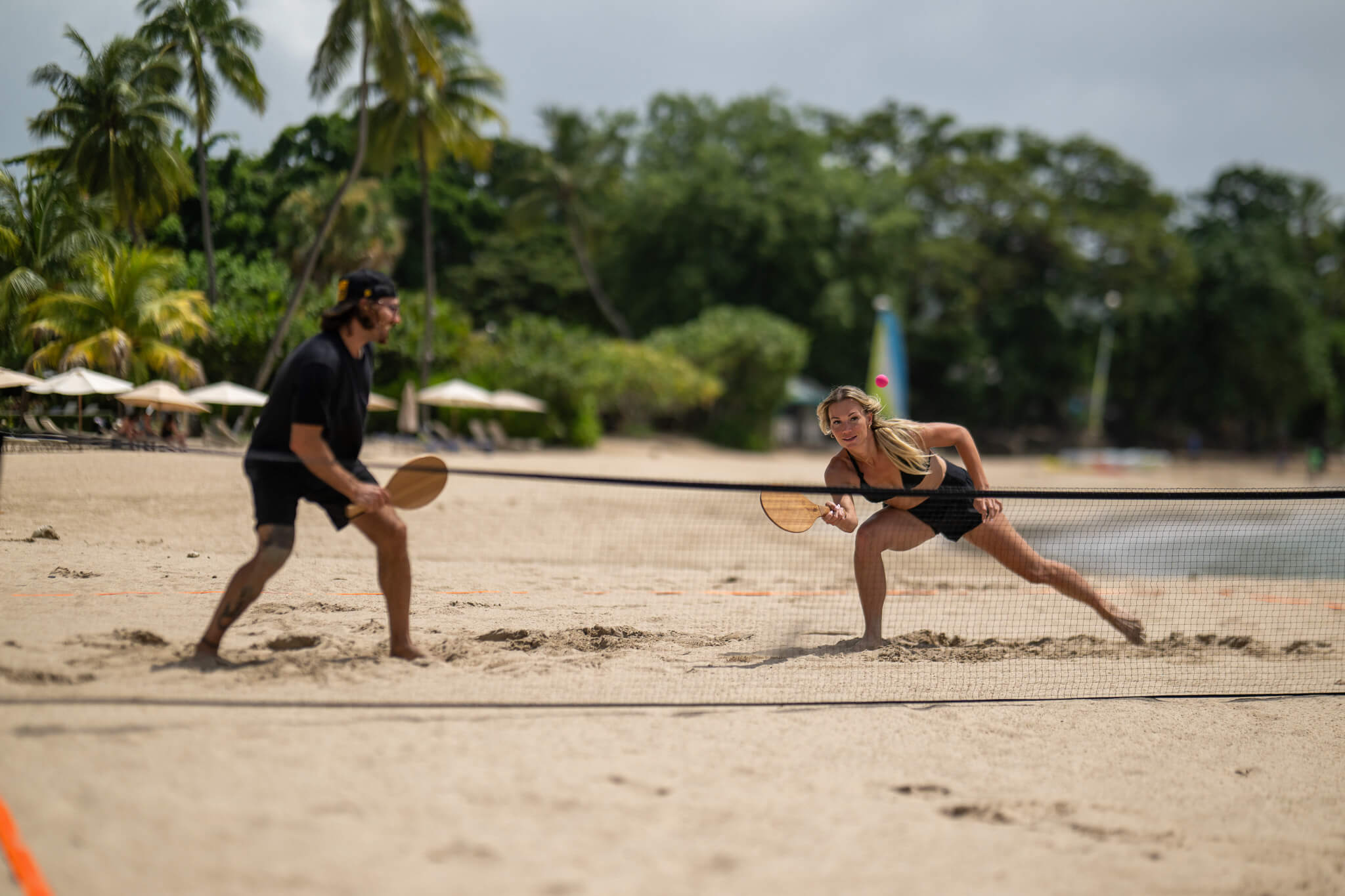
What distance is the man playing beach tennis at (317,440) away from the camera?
14.3 ft

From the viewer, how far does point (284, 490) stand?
4523 mm

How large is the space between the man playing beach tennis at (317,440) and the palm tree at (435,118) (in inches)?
931

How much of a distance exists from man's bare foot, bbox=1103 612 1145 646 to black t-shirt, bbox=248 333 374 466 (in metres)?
4.80

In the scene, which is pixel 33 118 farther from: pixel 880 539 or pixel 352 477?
pixel 880 539

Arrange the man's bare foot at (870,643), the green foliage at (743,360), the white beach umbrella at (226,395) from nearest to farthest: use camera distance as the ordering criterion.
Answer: the man's bare foot at (870,643) → the white beach umbrella at (226,395) → the green foliage at (743,360)

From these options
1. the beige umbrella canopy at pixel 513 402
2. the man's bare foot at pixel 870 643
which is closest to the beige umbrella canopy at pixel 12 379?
the man's bare foot at pixel 870 643

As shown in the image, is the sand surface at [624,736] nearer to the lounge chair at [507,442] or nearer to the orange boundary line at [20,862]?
the orange boundary line at [20,862]

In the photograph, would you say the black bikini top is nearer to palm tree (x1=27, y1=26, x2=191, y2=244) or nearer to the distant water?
the distant water

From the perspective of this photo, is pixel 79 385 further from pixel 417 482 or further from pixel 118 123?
pixel 417 482

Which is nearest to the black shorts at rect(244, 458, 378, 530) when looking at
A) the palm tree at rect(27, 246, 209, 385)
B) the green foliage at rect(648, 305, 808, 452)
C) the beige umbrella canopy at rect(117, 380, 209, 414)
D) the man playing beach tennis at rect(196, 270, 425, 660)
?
the man playing beach tennis at rect(196, 270, 425, 660)

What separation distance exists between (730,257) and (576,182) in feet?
25.3

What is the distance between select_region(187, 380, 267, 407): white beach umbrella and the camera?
57.8ft

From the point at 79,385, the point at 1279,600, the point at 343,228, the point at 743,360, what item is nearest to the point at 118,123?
the point at 79,385

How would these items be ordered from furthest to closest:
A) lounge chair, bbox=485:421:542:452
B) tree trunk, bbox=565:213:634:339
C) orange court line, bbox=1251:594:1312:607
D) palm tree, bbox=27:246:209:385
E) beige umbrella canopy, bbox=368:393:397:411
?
tree trunk, bbox=565:213:634:339, lounge chair, bbox=485:421:542:452, beige umbrella canopy, bbox=368:393:397:411, palm tree, bbox=27:246:209:385, orange court line, bbox=1251:594:1312:607
